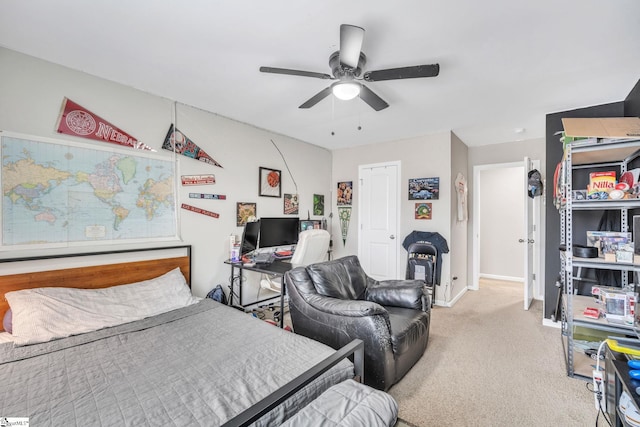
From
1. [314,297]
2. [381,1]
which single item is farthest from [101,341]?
[381,1]

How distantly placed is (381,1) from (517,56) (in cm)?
125

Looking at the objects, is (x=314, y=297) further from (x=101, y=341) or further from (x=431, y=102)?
(x=431, y=102)

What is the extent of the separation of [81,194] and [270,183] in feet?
7.02

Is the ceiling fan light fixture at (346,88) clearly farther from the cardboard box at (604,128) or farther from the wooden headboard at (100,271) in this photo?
the wooden headboard at (100,271)

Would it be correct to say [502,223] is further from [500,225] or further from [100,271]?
[100,271]

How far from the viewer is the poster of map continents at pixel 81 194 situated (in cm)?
212

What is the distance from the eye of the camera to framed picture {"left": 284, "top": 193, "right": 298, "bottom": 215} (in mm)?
4328

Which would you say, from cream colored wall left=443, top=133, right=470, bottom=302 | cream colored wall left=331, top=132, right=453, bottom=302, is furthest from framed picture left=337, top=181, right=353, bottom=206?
cream colored wall left=443, top=133, right=470, bottom=302

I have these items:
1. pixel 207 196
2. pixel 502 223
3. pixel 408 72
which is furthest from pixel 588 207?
pixel 207 196

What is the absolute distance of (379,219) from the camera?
4.68m

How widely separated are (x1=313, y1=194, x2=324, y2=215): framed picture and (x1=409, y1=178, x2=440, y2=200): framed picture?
1.51m

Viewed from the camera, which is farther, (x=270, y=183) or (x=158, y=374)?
(x=270, y=183)

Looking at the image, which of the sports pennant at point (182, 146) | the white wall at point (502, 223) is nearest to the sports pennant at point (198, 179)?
the sports pennant at point (182, 146)

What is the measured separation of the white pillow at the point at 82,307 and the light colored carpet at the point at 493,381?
2.06 meters
